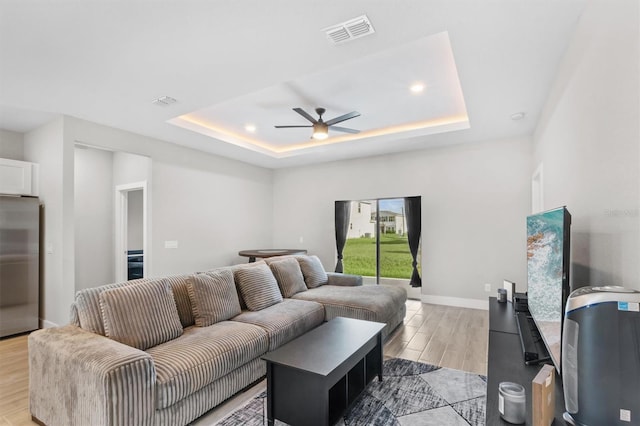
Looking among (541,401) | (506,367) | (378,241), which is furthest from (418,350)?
(378,241)

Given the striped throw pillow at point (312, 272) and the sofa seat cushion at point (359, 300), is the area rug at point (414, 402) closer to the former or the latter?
the sofa seat cushion at point (359, 300)

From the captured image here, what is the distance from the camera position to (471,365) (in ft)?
9.84

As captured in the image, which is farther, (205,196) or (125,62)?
(205,196)

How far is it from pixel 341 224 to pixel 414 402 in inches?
165

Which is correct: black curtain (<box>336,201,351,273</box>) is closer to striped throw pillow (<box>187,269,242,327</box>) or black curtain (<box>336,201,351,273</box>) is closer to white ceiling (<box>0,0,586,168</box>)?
white ceiling (<box>0,0,586,168</box>)

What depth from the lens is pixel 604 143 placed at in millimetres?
1499

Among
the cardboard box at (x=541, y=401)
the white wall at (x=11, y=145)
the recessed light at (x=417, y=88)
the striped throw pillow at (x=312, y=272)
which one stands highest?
the recessed light at (x=417, y=88)

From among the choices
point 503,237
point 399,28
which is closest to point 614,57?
point 399,28

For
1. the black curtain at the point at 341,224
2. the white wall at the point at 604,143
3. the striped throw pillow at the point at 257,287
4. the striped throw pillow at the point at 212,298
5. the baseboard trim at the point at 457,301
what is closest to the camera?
the white wall at the point at 604,143

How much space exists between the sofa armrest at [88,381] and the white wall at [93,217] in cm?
391

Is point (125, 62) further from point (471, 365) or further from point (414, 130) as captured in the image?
point (471, 365)

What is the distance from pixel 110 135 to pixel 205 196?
1764 millimetres

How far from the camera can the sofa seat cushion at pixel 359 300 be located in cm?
345

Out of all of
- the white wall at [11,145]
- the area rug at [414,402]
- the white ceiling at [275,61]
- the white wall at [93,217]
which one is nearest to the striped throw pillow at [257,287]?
the area rug at [414,402]
